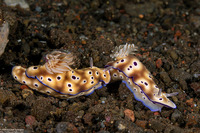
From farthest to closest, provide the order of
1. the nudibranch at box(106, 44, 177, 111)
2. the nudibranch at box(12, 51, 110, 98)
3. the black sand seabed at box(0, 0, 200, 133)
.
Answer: the nudibranch at box(106, 44, 177, 111) < the nudibranch at box(12, 51, 110, 98) < the black sand seabed at box(0, 0, 200, 133)

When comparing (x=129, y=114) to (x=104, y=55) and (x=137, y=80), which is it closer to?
(x=137, y=80)

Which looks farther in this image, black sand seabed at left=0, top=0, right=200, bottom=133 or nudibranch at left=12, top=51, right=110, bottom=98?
nudibranch at left=12, top=51, right=110, bottom=98

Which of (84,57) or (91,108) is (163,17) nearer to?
(84,57)

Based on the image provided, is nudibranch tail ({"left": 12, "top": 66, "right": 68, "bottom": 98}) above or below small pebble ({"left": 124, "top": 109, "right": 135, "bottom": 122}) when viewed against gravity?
above

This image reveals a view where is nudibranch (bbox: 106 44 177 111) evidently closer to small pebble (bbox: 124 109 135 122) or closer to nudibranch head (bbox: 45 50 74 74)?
small pebble (bbox: 124 109 135 122)

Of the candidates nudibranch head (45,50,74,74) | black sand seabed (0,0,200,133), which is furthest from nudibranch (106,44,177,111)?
nudibranch head (45,50,74,74)

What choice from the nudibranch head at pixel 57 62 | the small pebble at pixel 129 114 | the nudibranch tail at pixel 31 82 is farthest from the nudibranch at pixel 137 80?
the nudibranch tail at pixel 31 82

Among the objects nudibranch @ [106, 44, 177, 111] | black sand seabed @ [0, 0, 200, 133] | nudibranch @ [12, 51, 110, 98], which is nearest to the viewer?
black sand seabed @ [0, 0, 200, 133]

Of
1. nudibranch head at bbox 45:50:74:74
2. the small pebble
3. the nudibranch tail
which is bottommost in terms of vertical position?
the small pebble
